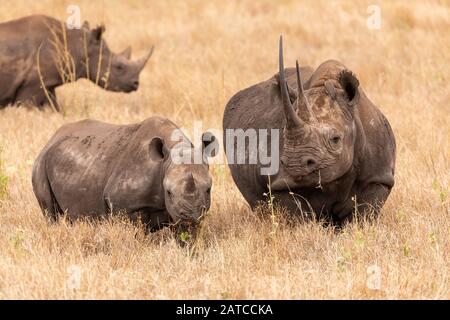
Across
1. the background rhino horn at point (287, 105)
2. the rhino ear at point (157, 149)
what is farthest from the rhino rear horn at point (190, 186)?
the background rhino horn at point (287, 105)

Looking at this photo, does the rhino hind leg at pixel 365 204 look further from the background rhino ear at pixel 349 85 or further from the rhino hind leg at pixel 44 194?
the rhino hind leg at pixel 44 194

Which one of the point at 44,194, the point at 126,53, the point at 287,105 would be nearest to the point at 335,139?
the point at 287,105

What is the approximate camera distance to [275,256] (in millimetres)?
6402

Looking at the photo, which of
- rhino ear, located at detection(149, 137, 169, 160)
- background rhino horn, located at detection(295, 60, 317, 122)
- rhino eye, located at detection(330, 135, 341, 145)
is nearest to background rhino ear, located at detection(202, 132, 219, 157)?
rhino ear, located at detection(149, 137, 169, 160)

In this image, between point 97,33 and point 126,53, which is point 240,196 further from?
point 126,53

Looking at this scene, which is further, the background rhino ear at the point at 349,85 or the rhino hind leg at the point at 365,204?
the rhino hind leg at the point at 365,204

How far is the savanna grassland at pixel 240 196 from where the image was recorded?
19.3 ft

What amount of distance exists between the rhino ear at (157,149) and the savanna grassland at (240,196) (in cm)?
52

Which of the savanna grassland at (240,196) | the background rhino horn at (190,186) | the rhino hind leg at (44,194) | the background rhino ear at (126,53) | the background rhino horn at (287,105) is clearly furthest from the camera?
Result: the background rhino ear at (126,53)

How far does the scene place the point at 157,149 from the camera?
275 inches

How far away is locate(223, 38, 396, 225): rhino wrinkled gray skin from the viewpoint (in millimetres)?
6371
